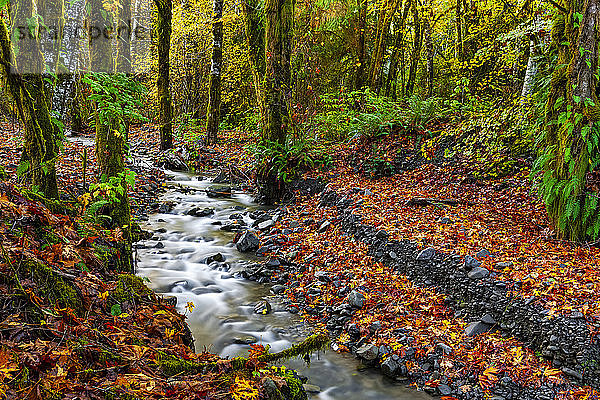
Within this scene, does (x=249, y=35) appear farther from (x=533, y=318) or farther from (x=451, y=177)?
(x=533, y=318)

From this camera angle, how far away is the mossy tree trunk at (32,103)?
5.78m

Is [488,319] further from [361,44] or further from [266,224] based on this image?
[361,44]

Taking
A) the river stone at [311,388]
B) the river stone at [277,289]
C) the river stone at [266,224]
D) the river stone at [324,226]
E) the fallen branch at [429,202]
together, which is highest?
the fallen branch at [429,202]

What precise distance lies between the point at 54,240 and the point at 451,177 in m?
8.60

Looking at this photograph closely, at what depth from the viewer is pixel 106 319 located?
3.42 metres

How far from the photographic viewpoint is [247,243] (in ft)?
27.6

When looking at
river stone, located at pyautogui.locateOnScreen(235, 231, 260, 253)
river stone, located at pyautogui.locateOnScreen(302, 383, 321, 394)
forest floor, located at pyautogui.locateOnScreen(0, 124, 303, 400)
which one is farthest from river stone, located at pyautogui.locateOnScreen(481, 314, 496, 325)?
river stone, located at pyautogui.locateOnScreen(235, 231, 260, 253)

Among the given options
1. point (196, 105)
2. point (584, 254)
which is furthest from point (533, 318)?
point (196, 105)

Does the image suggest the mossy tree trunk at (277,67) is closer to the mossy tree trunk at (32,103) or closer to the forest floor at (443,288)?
the forest floor at (443,288)

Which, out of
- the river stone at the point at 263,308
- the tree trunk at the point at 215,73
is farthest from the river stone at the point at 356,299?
the tree trunk at the point at 215,73

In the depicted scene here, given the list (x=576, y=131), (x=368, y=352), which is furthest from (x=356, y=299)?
(x=576, y=131)

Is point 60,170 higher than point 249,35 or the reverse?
the reverse

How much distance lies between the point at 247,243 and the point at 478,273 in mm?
4386

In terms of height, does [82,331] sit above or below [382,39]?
below
